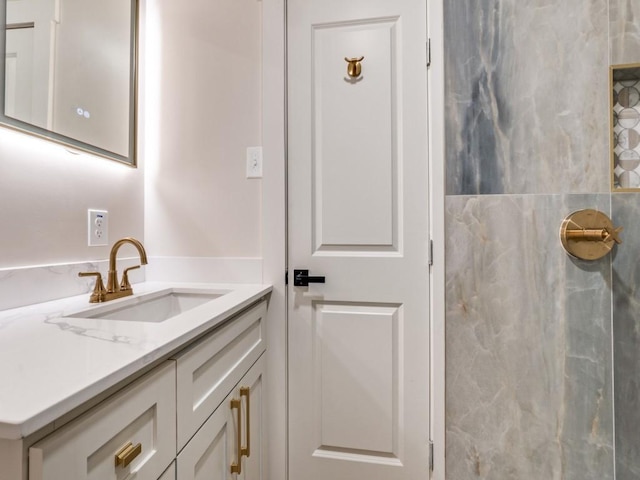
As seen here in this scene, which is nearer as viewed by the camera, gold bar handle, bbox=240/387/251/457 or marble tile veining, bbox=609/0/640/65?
gold bar handle, bbox=240/387/251/457

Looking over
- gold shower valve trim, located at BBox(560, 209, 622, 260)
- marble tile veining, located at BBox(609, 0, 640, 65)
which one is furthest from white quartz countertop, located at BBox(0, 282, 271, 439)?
marble tile veining, located at BBox(609, 0, 640, 65)

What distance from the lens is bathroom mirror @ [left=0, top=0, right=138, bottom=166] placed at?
0.86 meters

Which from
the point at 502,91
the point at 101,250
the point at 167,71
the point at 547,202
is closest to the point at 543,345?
the point at 547,202

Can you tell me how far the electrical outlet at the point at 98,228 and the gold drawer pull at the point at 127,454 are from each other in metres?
0.81

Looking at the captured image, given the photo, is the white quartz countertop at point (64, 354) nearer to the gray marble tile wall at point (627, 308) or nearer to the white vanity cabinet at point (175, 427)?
the white vanity cabinet at point (175, 427)

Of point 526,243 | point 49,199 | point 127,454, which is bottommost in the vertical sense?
point 127,454

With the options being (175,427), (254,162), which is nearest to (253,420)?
(175,427)

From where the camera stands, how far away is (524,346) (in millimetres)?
1146

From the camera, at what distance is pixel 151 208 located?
4.62 ft

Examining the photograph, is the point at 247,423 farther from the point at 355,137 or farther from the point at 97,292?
the point at 355,137

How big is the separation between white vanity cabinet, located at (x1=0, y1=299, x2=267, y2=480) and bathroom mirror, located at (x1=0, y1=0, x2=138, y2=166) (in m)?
0.78

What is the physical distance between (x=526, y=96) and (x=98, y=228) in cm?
158

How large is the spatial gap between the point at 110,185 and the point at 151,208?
22 cm

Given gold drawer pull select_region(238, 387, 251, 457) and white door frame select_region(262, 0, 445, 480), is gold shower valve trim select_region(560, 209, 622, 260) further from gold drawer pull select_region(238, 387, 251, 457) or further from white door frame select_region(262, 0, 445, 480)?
gold drawer pull select_region(238, 387, 251, 457)
